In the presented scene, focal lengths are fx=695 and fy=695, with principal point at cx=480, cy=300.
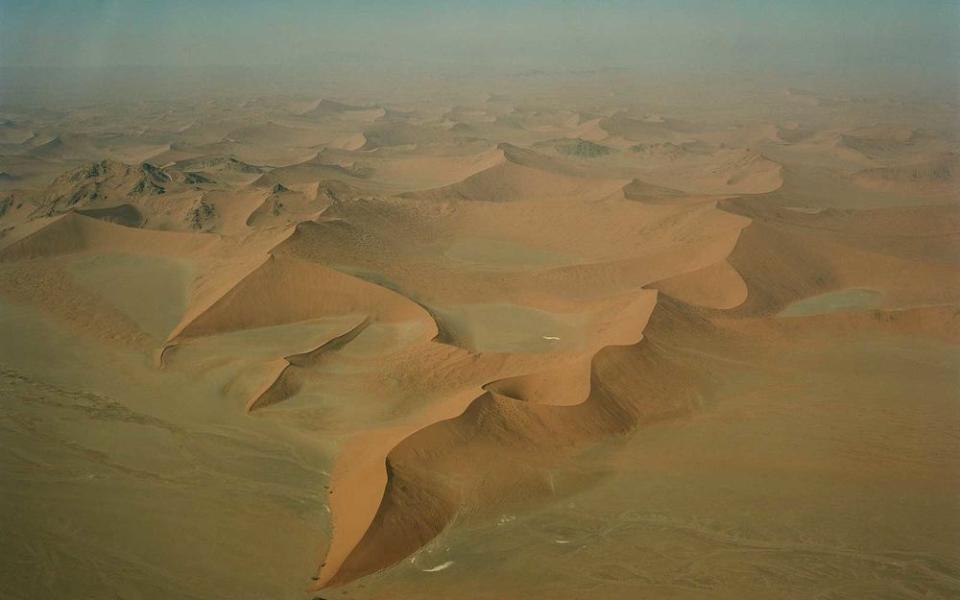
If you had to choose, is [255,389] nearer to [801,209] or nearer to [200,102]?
[801,209]

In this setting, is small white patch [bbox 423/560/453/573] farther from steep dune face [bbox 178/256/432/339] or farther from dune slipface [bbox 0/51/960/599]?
steep dune face [bbox 178/256/432/339]

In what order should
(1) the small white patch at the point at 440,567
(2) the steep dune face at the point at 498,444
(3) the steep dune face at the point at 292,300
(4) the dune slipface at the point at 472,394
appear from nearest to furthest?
1. (1) the small white patch at the point at 440,567
2. (4) the dune slipface at the point at 472,394
3. (2) the steep dune face at the point at 498,444
4. (3) the steep dune face at the point at 292,300

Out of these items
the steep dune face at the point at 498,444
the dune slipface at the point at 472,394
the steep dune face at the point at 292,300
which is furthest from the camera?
the steep dune face at the point at 292,300

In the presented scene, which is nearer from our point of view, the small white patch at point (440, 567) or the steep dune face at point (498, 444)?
the small white patch at point (440, 567)

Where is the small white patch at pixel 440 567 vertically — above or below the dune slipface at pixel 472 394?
below

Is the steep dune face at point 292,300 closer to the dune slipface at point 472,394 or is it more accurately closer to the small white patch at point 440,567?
the dune slipface at point 472,394

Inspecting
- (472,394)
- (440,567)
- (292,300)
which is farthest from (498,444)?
(292,300)

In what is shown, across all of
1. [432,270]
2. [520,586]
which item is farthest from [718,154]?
[520,586]

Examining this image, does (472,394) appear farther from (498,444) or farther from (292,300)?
(292,300)

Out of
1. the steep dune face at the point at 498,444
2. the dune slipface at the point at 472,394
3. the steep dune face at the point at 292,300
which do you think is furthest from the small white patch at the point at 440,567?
the steep dune face at the point at 292,300
